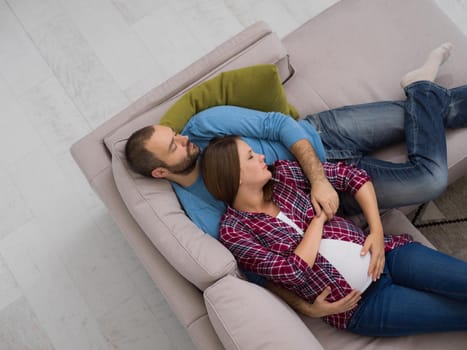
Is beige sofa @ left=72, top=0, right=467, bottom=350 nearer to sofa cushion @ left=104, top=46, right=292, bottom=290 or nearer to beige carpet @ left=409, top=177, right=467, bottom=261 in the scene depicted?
sofa cushion @ left=104, top=46, right=292, bottom=290

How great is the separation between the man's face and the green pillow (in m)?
0.09

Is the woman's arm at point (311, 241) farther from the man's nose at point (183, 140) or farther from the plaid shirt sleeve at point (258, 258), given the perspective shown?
the man's nose at point (183, 140)

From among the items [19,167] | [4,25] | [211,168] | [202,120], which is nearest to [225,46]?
[202,120]

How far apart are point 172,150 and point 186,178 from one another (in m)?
0.13

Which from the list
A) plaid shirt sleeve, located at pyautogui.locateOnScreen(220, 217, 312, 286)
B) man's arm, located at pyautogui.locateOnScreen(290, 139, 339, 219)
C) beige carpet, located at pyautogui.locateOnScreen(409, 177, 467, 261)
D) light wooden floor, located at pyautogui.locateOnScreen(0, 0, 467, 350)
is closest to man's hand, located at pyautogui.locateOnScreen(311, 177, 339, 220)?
man's arm, located at pyautogui.locateOnScreen(290, 139, 339, 219)

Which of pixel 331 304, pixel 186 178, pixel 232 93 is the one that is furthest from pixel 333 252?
pixel 232 93

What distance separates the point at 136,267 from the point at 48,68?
4.01 feet

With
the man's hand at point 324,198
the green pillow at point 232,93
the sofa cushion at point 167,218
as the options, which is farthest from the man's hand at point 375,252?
the green pillow at point 232,93

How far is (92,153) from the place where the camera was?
1.83m

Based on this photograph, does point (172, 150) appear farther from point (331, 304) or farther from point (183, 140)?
point (331, 304)

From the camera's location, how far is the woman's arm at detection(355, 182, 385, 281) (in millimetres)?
1644

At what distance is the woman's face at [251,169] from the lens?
1643 millimetres

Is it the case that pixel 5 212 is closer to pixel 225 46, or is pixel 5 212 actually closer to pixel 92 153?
pixel 92 153

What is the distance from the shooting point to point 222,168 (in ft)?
5.40
